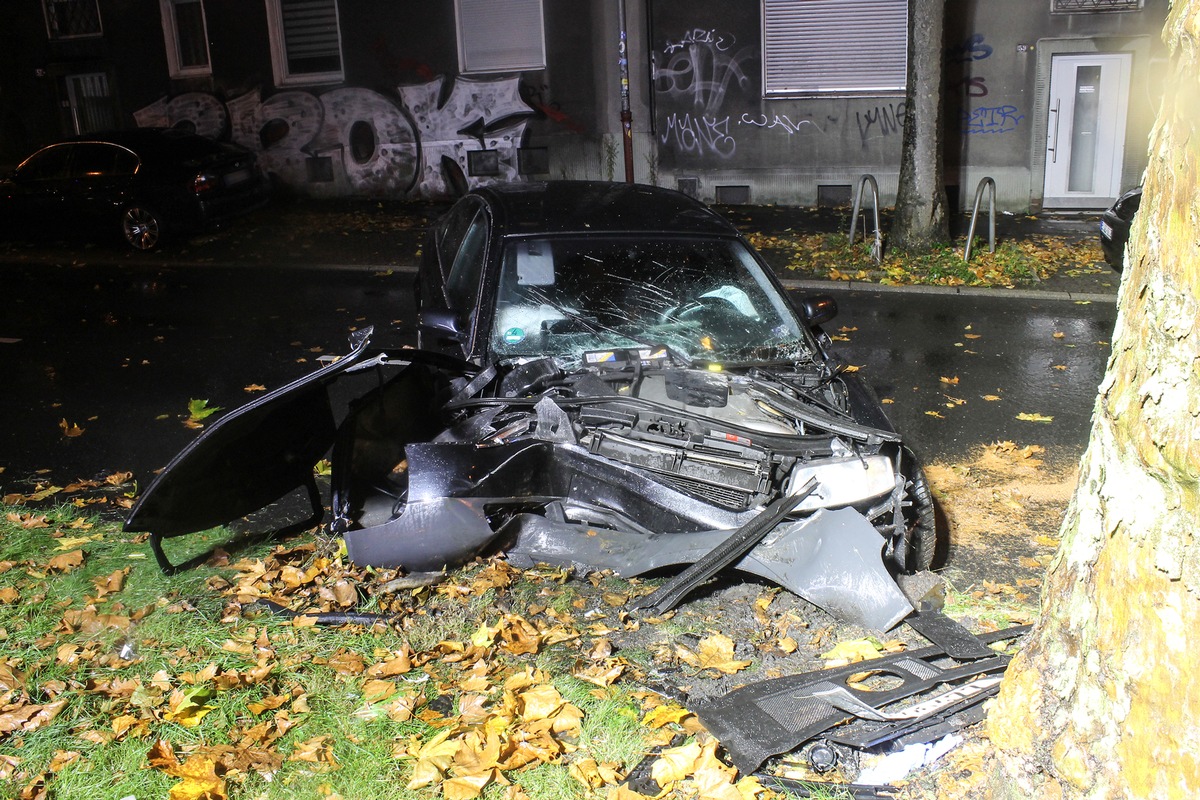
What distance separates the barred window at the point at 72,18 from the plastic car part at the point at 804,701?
21.1 meters

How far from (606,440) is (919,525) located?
1532mm

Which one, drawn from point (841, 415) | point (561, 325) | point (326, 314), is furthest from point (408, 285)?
point (841, 415)

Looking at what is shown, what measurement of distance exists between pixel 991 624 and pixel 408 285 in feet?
29.4

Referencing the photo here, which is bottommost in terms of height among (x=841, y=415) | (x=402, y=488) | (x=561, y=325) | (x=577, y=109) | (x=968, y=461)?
(x=968, y=461)

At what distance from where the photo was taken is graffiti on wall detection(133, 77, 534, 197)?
17.9 m

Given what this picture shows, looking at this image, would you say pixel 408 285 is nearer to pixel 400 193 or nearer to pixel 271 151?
pixel 400 193

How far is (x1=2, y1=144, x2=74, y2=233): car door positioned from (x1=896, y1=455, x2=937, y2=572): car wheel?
13.7 metres

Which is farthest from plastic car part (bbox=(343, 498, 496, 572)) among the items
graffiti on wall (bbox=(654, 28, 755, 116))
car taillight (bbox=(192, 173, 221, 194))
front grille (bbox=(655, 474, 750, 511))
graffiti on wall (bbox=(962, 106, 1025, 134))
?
graffiti on wall (bbox=(962, 106, 1025, 134))

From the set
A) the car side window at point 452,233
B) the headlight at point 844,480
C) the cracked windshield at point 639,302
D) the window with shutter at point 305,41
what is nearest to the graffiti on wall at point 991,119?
the window with shutter at point 305,41

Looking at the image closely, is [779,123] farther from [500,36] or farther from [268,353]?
[268,353]

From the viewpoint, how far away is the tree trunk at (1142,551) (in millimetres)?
2396

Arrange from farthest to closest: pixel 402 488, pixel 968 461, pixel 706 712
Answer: pixel 968 461 → pixel 402 488 → pixel 706 712

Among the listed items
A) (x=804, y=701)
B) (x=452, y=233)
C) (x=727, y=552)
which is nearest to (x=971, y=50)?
(x=452, y=233)

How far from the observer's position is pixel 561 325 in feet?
17.9
